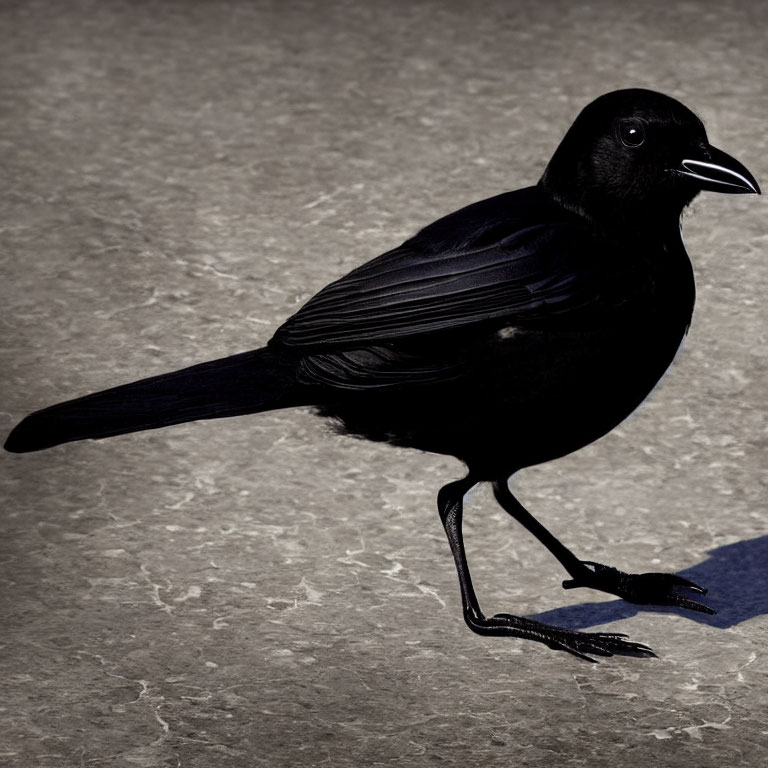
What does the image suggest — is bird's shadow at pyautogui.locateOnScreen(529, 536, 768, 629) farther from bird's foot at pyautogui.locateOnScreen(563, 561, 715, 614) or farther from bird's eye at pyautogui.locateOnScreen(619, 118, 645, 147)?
bird's eye at pyautogui.locateOnScreen(619, 118, 645, 147)

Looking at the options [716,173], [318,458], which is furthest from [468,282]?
[318,458]

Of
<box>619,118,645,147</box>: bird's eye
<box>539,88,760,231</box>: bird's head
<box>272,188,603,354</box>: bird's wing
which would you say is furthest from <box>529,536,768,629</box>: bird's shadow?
<box>619,118,645,147</box>: bird's eye

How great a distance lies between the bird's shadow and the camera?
12.2ft

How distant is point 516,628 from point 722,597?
52 centimetres

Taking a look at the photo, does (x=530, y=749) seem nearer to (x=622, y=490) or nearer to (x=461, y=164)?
(x=622, y=490)

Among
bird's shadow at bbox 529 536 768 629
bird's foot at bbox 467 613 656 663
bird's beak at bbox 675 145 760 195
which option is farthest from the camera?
bird's shadow at bbox 529 536 768 629

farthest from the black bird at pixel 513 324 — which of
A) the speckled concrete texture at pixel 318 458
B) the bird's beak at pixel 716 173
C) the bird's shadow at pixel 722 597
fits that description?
the speckled concrete texture at pixel 318 458

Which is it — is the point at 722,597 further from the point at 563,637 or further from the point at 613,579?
the point at 563,637

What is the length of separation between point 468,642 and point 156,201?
2.65m

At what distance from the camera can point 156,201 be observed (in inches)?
227

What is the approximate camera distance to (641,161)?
10.9 ft

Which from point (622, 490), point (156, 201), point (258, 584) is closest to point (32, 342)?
point (156, 201)

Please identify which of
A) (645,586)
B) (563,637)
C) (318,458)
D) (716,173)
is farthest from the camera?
(318,458)

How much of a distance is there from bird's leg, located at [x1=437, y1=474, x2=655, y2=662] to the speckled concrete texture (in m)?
0.03
